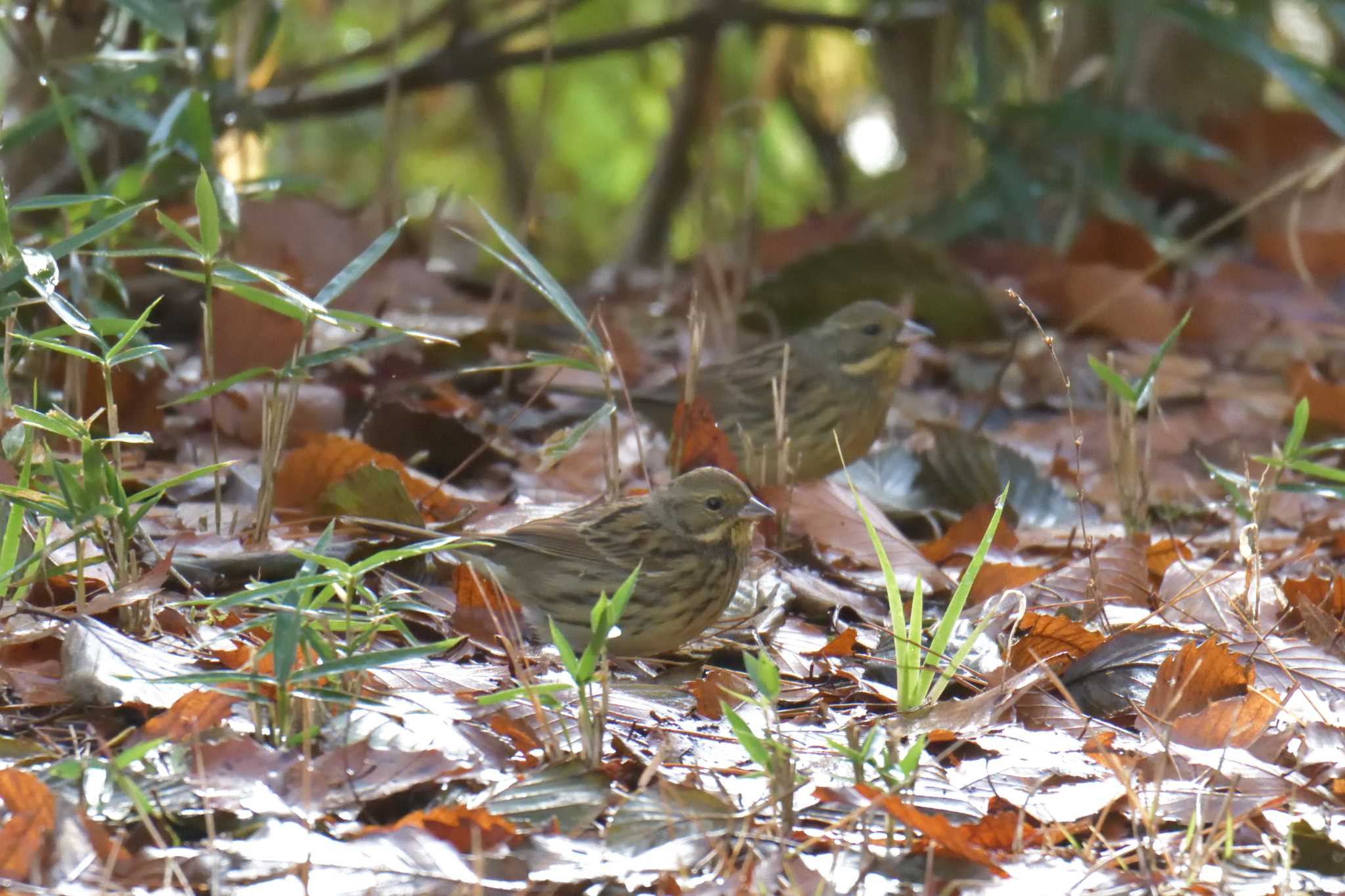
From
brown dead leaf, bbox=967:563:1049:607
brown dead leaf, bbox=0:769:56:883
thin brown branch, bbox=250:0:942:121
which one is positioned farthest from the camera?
thin brown branch, bbox=250:0:942:121

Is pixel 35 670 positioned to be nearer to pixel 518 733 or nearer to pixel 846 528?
pixel 518 733

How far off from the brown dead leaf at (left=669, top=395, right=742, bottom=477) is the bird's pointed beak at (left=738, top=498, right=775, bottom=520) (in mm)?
283

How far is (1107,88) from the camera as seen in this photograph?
27.9 ft

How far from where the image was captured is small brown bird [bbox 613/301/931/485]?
6.26 m

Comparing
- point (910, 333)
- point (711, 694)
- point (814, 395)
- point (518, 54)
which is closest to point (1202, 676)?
point (711, 694)

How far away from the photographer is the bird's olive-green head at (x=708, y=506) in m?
4.49

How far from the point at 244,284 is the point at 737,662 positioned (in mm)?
1532

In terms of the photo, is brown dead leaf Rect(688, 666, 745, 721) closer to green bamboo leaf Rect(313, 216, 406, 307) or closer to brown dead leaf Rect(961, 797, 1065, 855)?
brown dead leaf Rect(961, 797, 1065, 855)

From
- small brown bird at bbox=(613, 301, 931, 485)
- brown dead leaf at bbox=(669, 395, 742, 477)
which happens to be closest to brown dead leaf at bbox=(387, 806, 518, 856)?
brown dead leaf at bbox=(669, 395, 742, 477)

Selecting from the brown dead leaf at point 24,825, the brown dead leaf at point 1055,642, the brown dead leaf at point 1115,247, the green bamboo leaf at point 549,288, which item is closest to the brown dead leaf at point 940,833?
the brown dead leaf at point 1055,642

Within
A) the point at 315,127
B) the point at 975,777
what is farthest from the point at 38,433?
the point at 315,127

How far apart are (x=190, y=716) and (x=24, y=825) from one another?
0.42 m

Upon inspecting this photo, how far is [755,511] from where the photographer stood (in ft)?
14.8

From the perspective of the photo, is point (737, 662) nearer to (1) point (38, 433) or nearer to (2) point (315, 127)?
(1) point (38, 433)
